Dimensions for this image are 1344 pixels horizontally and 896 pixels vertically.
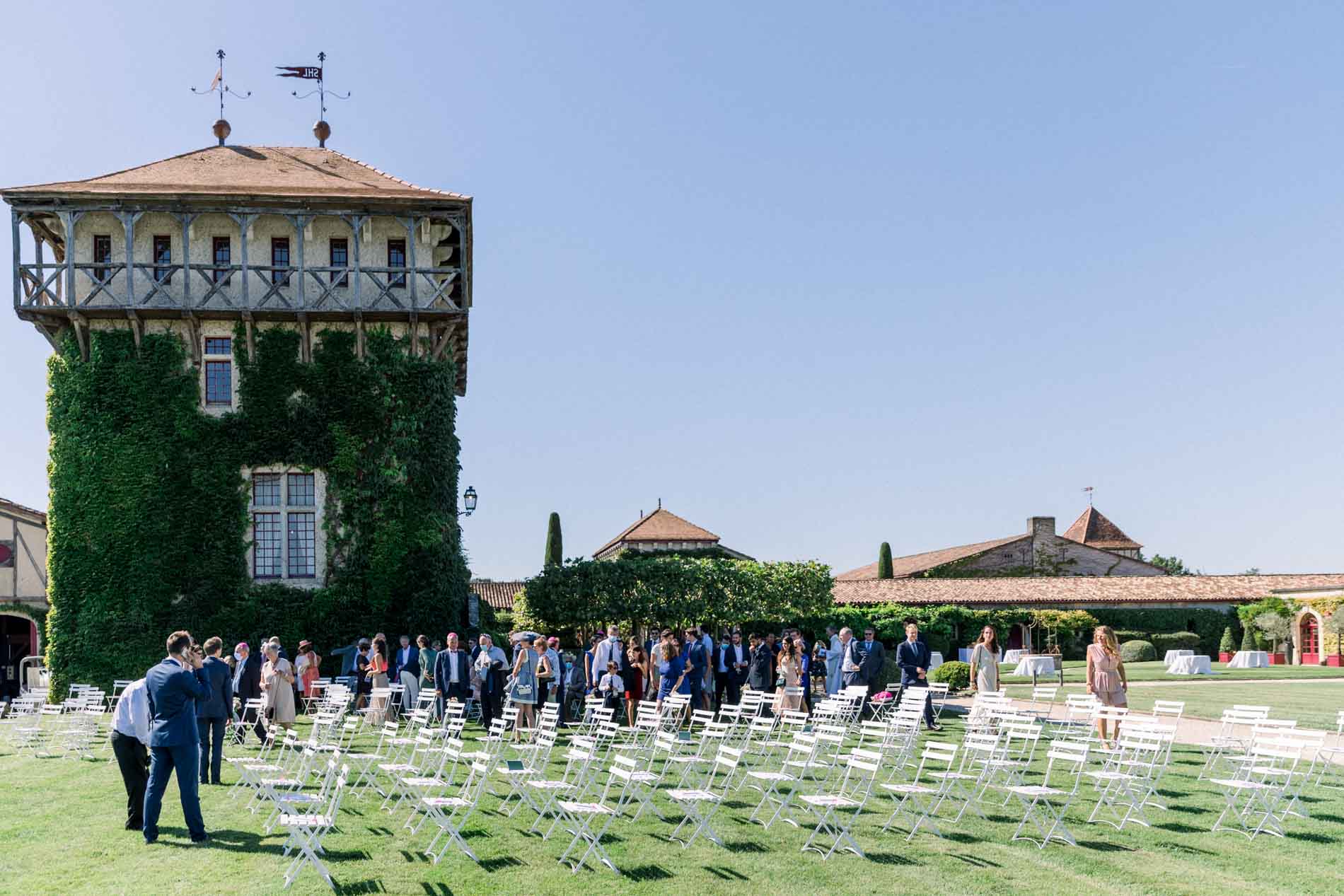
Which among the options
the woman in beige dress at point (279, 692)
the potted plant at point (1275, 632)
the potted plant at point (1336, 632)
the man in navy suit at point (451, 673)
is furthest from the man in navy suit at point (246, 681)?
the potted plant at point (1275, 632)

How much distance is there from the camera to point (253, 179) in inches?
1043

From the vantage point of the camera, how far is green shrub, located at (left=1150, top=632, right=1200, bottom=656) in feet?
154

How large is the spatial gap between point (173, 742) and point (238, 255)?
18.3 m

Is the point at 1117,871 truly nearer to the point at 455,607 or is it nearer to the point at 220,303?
the point at 455,607

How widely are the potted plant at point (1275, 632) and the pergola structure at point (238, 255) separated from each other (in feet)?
120

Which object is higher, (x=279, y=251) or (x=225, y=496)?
(x=279, y=251)

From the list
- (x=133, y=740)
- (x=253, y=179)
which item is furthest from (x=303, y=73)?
(x=133, y=740)

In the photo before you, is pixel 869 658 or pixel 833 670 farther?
pixel 833 670

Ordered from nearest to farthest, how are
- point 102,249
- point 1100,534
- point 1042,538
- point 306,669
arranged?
point 306,669
point 102,249
point 1042,538
point 1100,534

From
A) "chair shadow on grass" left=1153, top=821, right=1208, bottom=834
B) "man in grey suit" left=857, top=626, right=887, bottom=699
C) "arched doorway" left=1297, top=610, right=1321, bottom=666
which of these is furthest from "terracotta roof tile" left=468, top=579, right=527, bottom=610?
"chair shadow on grass" left=1153, top=821, right=1208, bottom=834

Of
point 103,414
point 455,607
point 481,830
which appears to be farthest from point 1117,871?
point 103,414

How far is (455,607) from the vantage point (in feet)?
84.0

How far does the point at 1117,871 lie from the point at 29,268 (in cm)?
2479

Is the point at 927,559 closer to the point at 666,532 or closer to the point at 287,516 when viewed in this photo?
the point at 666,532
